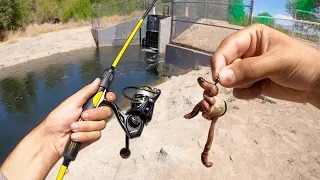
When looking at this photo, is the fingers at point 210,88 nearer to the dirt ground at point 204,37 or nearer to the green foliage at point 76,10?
the dirt ground at point 204,37

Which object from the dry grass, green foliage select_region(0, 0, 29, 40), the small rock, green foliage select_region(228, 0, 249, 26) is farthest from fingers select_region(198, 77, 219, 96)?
green foliage select_region(0, 0, 29, 40)

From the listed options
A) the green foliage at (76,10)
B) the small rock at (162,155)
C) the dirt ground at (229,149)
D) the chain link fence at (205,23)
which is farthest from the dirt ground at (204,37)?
the green foliage at (76,10)

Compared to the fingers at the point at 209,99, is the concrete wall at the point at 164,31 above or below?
below

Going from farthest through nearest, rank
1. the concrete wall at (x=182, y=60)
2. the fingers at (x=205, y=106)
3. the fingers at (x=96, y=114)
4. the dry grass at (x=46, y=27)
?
the dry grass at (x=46, y=27), the concrete wall at (x=182, y=60), the fingers at (x=96, y=114), the fingers at (x=205, y=106)

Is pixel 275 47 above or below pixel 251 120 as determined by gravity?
above

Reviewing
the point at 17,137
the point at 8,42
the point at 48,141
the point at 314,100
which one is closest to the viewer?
the point at 314,100

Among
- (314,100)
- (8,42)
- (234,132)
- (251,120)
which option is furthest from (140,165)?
(8,42)

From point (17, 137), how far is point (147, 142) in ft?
19.7

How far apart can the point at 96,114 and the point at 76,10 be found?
34.3m

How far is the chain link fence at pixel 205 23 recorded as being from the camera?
558 inches

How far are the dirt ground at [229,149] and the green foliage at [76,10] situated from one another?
95.5 ft

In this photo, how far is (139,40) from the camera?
2823 cm

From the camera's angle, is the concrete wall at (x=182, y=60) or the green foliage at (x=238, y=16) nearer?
the concrete wall at (x=182, y=60)

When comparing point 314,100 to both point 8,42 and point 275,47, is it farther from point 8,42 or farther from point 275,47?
point 8,42
